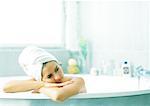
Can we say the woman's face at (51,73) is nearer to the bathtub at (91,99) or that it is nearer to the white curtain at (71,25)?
the bathtub at (91,99)

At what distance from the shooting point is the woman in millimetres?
1274

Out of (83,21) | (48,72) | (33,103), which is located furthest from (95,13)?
(33,103)

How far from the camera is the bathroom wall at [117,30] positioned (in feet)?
6.85

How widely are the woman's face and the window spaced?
827 millimetres

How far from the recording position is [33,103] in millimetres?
1212

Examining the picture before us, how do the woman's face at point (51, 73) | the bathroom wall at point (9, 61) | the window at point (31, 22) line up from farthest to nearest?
1. the window at point (31, 22)
2. the bathroom wall at point (9, 61)
3. the woman's face at point (51, 73)

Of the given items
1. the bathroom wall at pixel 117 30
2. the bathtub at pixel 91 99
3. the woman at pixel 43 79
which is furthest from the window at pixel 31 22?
the bathtub at pixel 91 99

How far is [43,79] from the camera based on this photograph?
145 cm

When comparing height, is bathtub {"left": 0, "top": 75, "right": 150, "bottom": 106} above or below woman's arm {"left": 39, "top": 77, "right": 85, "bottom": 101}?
below

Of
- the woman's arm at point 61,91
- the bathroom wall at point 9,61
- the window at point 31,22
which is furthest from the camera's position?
the window at point 31,22

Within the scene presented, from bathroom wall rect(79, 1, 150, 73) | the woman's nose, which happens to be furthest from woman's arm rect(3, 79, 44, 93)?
bathroom wall rect(79, 1, 150, 73)

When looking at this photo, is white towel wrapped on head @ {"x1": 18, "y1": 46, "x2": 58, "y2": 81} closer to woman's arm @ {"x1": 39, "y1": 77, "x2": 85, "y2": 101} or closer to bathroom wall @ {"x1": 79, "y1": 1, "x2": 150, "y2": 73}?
woman's arm @ {"x1": 39, "y1": 77, "x2": 85, "y2": 101}

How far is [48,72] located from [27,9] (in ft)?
3.38

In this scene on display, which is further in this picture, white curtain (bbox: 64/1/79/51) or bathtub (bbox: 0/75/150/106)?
white curtain (bbox: 64/1/79/51)
